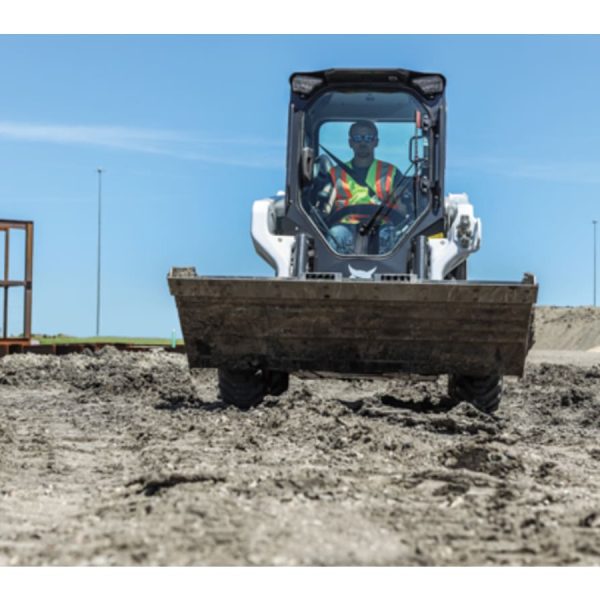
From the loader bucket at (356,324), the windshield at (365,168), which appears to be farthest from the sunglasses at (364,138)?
the loader bucket at (356,324)

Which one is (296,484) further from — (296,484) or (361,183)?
(361,183)

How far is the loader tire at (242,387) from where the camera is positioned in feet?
34.3

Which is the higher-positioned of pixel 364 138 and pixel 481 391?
pixel 364 138

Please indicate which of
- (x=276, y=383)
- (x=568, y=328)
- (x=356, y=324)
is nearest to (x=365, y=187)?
(x=356, y=324)

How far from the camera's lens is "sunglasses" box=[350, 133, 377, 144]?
35.6 ft

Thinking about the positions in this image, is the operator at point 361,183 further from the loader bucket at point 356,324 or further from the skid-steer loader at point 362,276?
the loader bucket at point 356,324

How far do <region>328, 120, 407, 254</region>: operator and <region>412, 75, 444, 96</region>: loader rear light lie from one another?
23.1 inches

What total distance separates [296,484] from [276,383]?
5790 mm

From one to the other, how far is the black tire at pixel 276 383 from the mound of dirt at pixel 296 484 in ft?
0.33

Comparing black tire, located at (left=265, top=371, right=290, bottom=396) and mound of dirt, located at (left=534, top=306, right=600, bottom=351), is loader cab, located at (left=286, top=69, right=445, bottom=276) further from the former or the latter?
mound of dirt, located at (left=534, top=306, right=600, bottom=351)

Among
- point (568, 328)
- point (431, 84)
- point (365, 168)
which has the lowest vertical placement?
point (568, 328)

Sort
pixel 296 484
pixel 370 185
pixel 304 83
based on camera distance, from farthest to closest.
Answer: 1. pixel 304 83
2. pixel 370 185
3. pixel 296 484

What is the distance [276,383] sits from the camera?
11430mm

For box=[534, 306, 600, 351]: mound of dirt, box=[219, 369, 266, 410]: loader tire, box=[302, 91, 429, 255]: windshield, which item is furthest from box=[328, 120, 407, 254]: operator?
box=[534, 306, 600, 351]: mound of dirt
